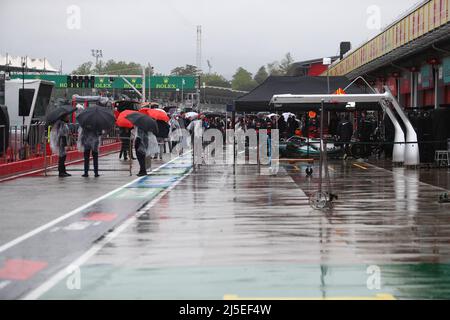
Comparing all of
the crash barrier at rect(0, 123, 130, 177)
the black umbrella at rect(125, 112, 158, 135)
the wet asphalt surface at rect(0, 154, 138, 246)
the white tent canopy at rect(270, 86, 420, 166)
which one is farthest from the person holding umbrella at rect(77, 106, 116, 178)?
the white tent canopy at rect(270, 86, 420, 166)

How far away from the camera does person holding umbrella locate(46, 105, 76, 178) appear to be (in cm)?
2161

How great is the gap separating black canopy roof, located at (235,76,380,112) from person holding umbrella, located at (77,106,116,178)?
8.61 metres

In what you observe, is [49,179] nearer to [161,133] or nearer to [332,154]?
[161,133]

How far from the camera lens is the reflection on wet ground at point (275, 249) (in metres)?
7.91

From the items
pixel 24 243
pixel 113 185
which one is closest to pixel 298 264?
pixel 24 243

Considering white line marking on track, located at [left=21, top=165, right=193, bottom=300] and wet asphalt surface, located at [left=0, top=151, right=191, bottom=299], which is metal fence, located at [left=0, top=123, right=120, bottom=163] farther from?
white line marking on track, located at [left=21, top=165, right=193, bottom=300]

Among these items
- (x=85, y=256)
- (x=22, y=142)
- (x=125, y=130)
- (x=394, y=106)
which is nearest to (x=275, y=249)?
(x=85, y=256)

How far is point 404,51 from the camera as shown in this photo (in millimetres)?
29000

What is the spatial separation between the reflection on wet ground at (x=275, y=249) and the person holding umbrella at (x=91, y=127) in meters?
4.78

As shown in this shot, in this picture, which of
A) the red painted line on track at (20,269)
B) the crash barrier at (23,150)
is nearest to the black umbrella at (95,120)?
the crash barrier at (23,150)

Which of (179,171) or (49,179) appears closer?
(49,179)

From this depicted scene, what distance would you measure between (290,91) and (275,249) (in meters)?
21.2

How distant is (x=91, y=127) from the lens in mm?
21594

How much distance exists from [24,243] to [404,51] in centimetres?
2081
